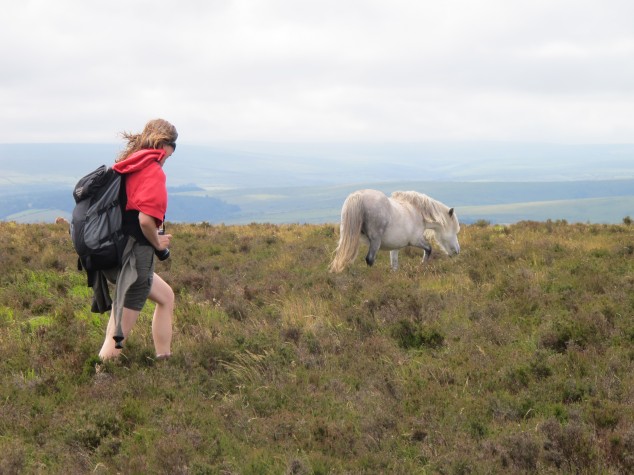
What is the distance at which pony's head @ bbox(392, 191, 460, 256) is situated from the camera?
13461mm

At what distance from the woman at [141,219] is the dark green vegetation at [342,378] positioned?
0.74 m

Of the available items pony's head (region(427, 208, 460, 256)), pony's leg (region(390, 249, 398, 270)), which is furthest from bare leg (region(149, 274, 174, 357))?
pony's head (region(427, 208, 460, 256))

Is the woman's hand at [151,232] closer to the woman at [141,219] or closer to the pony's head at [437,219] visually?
the woman at [141,219]

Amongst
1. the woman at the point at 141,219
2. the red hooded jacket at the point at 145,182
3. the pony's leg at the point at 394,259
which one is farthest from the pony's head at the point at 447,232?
the red hooded jacket at the point at 145,182

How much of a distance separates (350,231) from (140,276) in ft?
20.7

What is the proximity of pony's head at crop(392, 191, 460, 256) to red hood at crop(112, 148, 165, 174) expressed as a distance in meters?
8.04

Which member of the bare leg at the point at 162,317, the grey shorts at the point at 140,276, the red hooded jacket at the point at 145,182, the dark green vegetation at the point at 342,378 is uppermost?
the red hooded jacket at the point at 145,182

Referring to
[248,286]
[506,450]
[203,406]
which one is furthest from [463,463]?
[248,286]

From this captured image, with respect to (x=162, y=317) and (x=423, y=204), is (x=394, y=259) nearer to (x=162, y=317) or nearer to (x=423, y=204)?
(x=423, y=204)

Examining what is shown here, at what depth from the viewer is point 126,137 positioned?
6574 mm

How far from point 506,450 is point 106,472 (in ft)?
9.66

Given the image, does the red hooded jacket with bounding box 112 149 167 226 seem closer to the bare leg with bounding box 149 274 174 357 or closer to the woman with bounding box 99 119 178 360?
the woman with bounding box 99 119 178 360

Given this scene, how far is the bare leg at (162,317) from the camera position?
22.0 feet

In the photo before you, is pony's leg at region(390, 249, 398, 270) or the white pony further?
pony's leg at region(390, 249, 398, 270)
